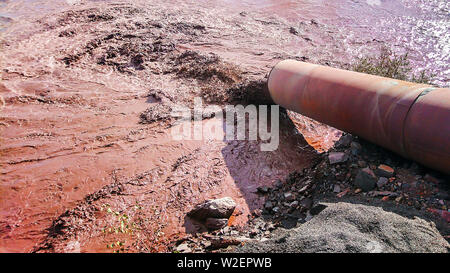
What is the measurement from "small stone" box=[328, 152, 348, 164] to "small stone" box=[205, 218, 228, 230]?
182cm

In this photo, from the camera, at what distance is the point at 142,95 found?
6969 mm

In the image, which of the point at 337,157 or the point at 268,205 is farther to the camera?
the point at 337,157

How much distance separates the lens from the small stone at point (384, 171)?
12.9 ft

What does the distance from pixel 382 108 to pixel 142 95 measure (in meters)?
4.94

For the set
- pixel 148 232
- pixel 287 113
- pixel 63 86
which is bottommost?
pixel 148 232

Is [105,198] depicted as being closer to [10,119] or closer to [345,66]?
[10,119]

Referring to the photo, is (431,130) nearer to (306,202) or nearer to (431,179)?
(431,179)

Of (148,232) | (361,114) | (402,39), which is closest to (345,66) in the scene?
(402,39)

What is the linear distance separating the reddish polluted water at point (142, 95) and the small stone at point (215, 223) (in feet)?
0.73

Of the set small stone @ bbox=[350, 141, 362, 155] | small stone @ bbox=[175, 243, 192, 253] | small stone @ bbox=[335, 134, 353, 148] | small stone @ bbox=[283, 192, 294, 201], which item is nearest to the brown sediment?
small stone @ bbox=[175, 243, 192, 253]

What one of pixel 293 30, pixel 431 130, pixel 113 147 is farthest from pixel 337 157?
pixel 293 30

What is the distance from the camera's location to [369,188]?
393 centimetres

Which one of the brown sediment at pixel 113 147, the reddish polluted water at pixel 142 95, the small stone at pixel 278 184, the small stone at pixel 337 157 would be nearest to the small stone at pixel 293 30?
the reddish polluted water at pixel 142 95
